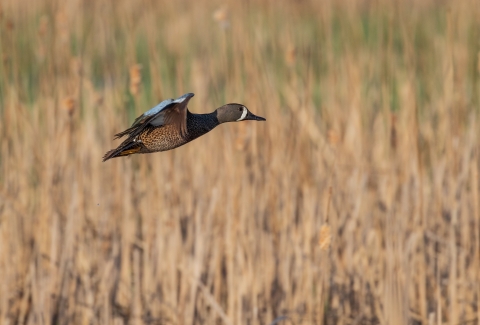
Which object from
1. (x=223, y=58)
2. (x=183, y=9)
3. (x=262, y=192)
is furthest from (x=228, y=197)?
(x=183, y=9)

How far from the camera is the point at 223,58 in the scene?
3.84m

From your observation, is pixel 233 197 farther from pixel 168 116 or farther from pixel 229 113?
pixel 168 116

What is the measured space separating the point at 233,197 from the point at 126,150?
1.55 metres

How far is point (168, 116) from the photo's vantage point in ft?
7.22

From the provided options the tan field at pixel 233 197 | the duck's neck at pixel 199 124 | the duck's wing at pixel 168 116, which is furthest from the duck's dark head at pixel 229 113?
the tan field at pixel 233 197

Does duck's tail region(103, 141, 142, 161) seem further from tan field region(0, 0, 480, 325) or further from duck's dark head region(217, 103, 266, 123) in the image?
tan field region(0, 0, 480, 325)

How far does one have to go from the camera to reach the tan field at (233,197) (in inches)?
142

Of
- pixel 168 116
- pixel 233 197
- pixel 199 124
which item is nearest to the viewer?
pixel 168 116

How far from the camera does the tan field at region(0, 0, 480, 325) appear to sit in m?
3.60

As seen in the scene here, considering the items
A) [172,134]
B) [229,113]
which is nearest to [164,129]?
[172,134]

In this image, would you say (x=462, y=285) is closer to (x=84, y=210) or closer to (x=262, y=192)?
(x=262, y=192)

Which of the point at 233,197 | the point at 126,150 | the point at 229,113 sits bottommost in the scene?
the point at 233,197

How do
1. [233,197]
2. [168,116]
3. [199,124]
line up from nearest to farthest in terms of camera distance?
[168,116]
[199,124]
[233,197]

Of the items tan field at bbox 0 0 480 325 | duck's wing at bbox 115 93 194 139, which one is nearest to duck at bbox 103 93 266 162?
duck's wing at bbox 115 93 194 139
